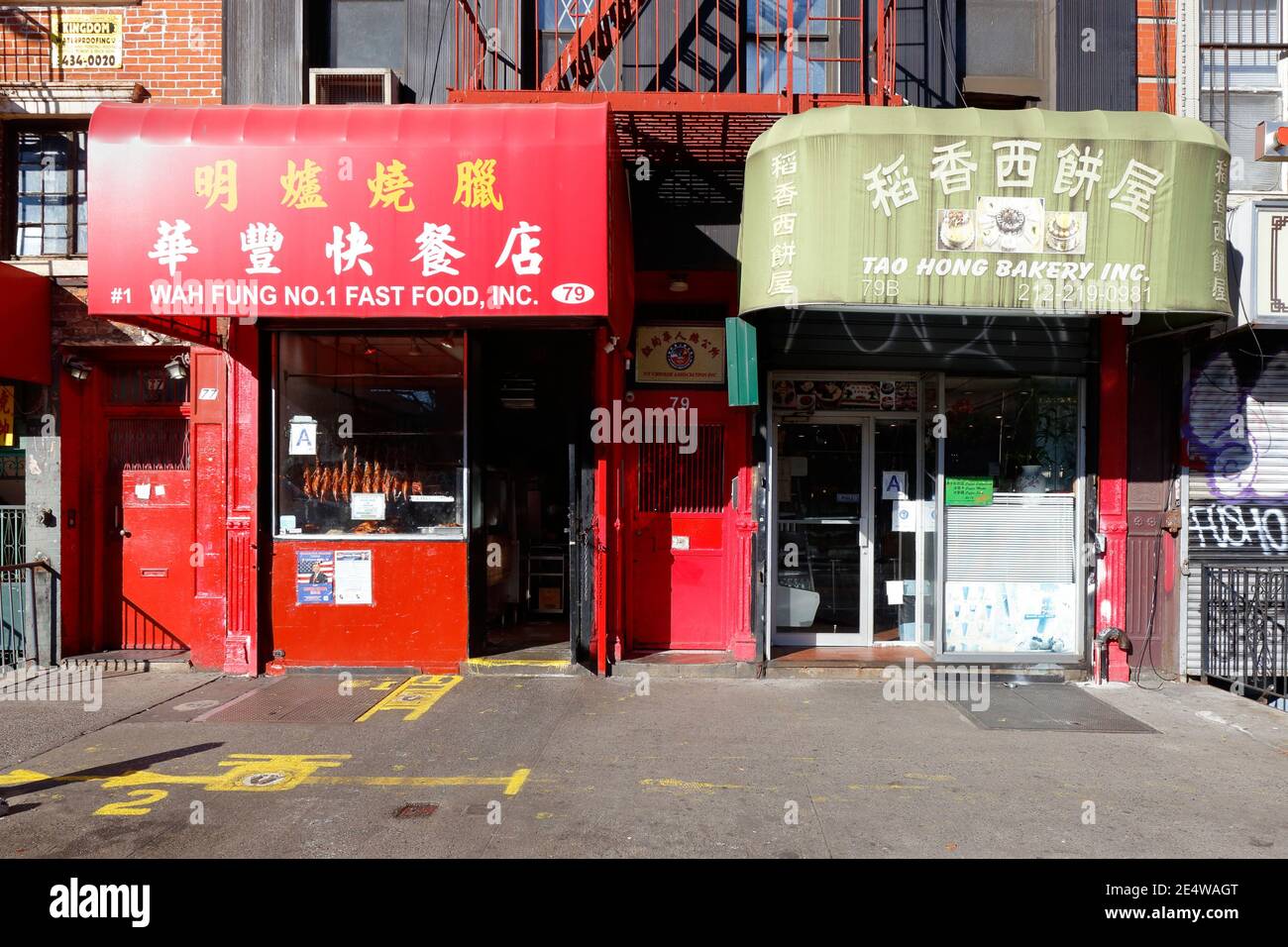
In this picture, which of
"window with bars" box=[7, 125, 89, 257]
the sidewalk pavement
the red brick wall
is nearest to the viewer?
the sidewalk pavement

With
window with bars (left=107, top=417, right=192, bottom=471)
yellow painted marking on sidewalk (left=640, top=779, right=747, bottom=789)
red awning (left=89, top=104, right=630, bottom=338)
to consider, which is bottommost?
yellow painted marking on sidewalk (left=640, top=779, right=747, bottom=789)

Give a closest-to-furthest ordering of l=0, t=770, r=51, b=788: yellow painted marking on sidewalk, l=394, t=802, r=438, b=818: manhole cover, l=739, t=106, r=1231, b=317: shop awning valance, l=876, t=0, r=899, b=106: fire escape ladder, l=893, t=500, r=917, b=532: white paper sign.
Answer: l=394, t=802, r=438, b=818: manhole cover
l=0, t=770, r=51, b=788: yellow painted marking on sidewalk
l=739, t=106, r=1231, b=317: shop awning valance
l=876, t=0, r=899, b=106: fire escape ladder
l=893, t=500, r=917, b=532: white paper sign

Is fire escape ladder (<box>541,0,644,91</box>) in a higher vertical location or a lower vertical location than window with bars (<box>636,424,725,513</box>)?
higher

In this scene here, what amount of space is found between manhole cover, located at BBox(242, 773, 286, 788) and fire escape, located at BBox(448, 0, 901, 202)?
20.1 ft

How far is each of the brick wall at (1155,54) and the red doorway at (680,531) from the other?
17.9 ft

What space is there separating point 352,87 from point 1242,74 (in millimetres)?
9495

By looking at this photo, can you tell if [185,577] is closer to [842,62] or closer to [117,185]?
[117,185]

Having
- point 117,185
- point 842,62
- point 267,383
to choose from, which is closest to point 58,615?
point 267,383

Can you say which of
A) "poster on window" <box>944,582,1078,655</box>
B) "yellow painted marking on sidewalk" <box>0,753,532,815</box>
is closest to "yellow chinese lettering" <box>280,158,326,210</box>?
"yellow painted marking on sidewalk" <box>0,753,532,815</box>

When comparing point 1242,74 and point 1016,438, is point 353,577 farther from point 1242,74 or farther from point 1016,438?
point 1242,74

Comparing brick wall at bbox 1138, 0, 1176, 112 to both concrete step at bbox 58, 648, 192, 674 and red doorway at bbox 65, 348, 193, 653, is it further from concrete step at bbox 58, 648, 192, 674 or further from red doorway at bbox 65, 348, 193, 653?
concrete step at bbox 58, 648, 192, 674

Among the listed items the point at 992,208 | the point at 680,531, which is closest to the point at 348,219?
the point at 680,531

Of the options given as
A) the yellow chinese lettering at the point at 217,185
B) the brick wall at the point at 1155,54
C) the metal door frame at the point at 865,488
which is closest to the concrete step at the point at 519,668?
the metal door frame at the point at 865,488

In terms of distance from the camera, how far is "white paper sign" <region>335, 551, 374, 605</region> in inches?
329
